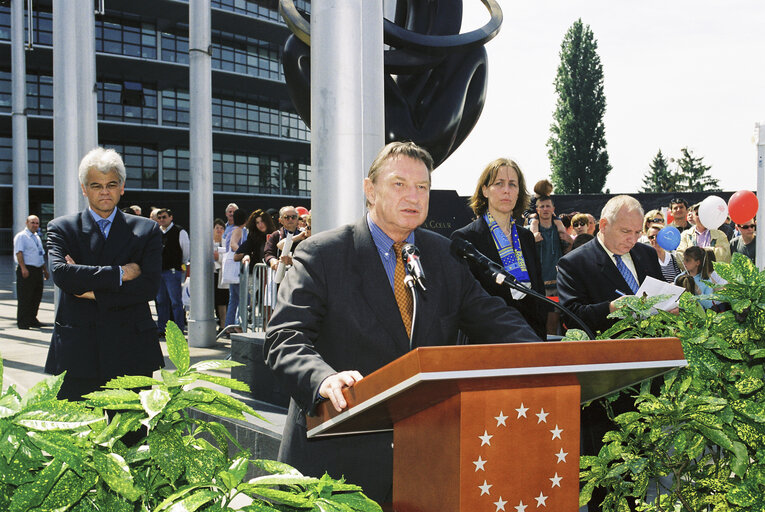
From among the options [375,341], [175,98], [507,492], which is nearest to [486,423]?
[507,492]

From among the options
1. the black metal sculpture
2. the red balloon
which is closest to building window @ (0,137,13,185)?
A: the black metal sculpture

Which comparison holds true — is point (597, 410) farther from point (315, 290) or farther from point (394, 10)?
point (394, 10)

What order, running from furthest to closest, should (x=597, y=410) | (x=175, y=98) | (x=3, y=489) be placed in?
(x=175, y=98)
(x=597, y=410)
(x=3, y=489)

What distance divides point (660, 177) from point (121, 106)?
61597 mm

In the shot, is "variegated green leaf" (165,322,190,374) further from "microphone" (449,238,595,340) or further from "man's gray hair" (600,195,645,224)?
"man's gray hair" (600,195,645,224)

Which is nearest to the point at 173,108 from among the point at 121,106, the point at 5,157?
the point at 121,106

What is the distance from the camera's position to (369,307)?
223cm

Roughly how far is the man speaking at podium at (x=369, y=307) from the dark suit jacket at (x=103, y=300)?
1.58 metres

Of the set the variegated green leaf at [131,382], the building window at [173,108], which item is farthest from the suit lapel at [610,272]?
the building window at [173,108]

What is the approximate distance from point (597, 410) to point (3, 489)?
9.93 ft

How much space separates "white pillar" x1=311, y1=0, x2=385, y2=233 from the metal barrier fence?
9.03ft

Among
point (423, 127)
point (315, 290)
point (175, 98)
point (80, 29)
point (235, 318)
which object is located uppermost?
point (175, 98)

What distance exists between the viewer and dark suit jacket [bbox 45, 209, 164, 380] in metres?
3.61

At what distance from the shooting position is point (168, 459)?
1.27m
